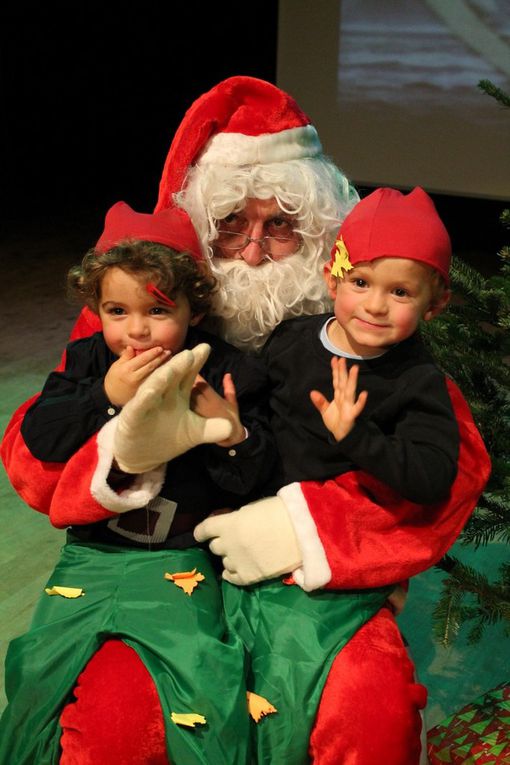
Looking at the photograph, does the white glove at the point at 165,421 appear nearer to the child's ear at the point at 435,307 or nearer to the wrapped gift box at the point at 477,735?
the child's ear at the point at 435,307

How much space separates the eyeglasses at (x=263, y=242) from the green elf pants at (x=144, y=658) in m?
0.69

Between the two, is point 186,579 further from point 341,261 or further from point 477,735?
point 477,735

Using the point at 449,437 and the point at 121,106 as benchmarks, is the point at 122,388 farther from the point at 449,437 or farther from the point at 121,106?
the point at 121,106

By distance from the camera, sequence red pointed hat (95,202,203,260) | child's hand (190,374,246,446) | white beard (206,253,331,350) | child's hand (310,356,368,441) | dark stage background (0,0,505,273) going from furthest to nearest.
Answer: dark stage background (0,0,505,273) < white beard (206,253,331,350) < red pointed hat (95,202,203,260) < child's hand (190,374,246,446) < child's hand (310,356,368,441)

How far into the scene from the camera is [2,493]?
10.2ft

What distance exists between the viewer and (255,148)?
6.23 ft

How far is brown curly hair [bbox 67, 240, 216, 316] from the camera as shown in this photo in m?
1.59

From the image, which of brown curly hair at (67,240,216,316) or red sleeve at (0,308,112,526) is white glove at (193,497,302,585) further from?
brown curly hair at (67,240,216,316)

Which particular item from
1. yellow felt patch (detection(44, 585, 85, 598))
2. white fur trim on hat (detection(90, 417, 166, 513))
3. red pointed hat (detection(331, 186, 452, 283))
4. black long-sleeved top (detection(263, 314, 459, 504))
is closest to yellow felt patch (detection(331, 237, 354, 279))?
red pointed hat (detection(331, 186, 452, 283))

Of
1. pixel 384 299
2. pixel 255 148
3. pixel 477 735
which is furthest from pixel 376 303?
pixel 477 735

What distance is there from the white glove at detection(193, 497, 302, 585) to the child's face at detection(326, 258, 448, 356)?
36cm

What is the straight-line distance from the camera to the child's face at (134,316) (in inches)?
62.7

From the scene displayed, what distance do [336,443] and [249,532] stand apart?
0.91 ft

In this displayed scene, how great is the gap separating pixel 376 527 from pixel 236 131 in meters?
0.91
